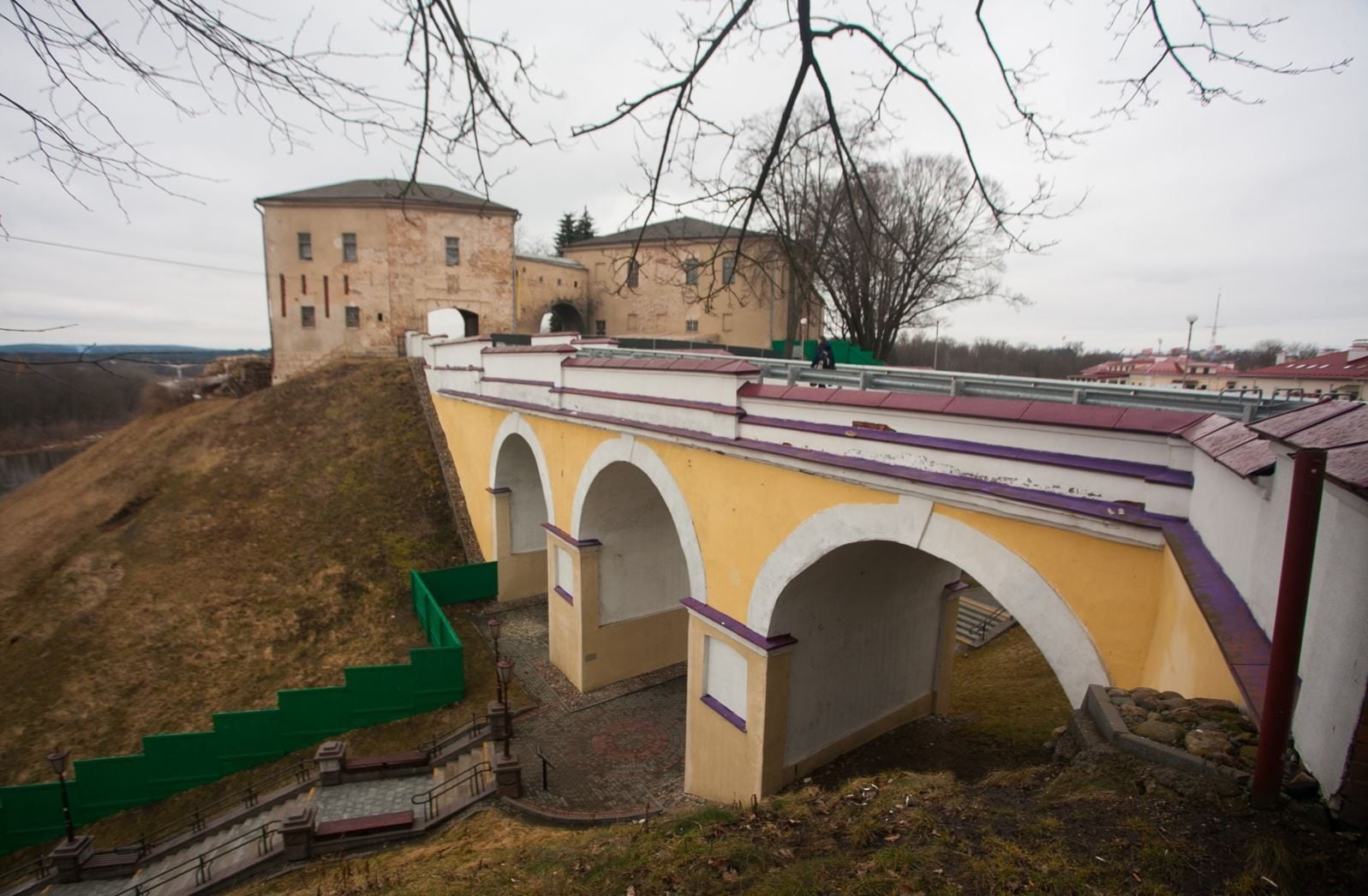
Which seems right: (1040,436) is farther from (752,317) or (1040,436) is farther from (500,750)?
(752,317)

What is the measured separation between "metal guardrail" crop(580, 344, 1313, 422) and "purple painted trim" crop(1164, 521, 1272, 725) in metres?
1.22

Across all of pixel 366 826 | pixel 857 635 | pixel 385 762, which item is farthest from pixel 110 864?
pixel 857 635

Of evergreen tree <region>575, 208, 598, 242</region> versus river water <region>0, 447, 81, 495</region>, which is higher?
evergreen tree <region>575, 208, 598, 242</region>

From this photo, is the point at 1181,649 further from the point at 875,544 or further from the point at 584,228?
the point at 584,228

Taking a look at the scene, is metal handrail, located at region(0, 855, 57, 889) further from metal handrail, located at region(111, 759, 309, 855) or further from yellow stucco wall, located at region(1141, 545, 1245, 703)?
yellow stucco wall, located at region(1141, 545, 1245, 703)

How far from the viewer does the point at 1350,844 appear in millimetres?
2252

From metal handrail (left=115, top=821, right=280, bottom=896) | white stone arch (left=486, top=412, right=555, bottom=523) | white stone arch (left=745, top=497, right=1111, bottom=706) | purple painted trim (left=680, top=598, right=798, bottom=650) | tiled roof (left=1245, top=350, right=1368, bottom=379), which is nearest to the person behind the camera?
white stone arch (left=745, top=497, right=1111, bottom=706)

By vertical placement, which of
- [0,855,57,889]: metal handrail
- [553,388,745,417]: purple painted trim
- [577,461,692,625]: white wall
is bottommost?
[0,855,57,889]: metal handrail

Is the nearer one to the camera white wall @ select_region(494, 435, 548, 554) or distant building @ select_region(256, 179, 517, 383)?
white wall @ select_region(494, 435, 548, 554)

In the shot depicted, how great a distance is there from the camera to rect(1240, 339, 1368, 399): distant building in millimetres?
12812

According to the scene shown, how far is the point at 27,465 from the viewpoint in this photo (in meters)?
57.3

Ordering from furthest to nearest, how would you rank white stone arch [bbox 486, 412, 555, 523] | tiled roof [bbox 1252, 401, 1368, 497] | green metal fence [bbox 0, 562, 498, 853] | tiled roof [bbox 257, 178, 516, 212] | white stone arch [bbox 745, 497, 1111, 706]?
tiled roof [bbox 257, 178, 516, 212] < white stone arch [bbox 486, 412, 555, 523] < green metal fence [bbox 0, 562, 498, 853] < white stone arch [bbox 745, 497, 1111, 706] < tiled roof [bbox 1252, 401, 1368, 497]

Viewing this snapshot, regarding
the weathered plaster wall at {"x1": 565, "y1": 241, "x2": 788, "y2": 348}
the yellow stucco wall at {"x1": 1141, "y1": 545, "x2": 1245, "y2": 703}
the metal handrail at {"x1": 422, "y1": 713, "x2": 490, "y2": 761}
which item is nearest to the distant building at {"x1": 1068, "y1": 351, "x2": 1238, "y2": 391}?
the weathered plaster wall at {"x1": 565, "y1": 241, "x2": 788, "y2": 348}

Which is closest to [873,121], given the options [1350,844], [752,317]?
[1350,844]
